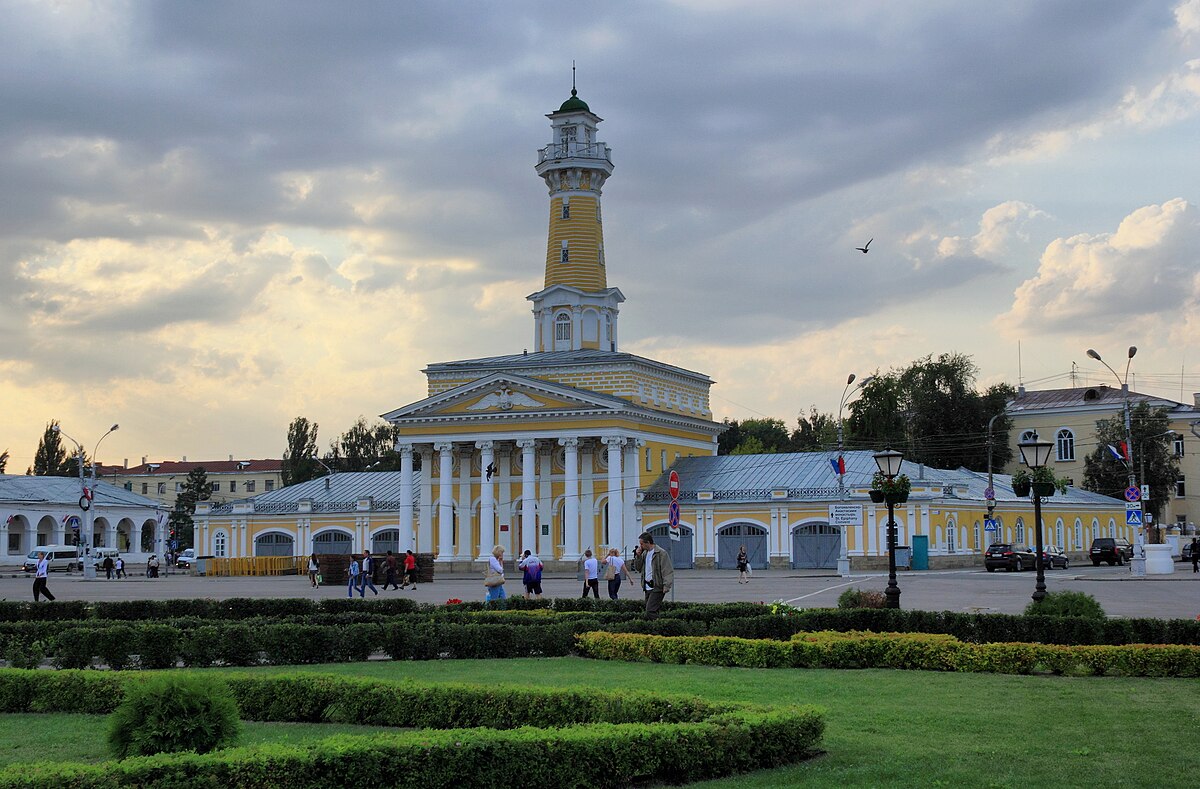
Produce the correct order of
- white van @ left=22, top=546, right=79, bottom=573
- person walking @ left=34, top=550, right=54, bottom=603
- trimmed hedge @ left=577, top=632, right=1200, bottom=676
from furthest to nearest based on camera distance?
white van @ left=22, top=546, right=79, bottom=573
person walking @ left=34, top=550, right=54, bottom=603
trimmed hedge @ left=577, top=632, right=1200, bottom=676

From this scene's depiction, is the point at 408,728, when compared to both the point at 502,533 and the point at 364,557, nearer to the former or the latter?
the point at 364,557

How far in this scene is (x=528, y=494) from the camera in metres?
67.2

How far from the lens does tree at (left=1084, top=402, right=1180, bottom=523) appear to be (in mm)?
87312

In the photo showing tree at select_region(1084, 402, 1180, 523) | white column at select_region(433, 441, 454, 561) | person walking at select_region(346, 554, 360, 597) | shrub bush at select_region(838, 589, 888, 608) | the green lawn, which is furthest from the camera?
tree at select_region(1084, 402, 1180, 523)

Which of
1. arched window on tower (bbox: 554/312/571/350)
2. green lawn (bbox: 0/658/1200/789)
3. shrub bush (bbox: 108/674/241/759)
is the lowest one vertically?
green lawn (bbox: 0/658/1200/789)

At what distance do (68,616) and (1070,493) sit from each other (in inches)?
2597

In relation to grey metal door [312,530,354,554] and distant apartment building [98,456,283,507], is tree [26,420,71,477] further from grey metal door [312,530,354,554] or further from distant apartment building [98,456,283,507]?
grey metal door [312,530,354,554]

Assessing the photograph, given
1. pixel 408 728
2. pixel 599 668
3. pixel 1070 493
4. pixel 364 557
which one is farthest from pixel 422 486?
pixel 408 728

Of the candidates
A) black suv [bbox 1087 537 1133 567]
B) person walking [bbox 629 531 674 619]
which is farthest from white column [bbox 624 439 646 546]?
person walking [bbox 629 531 674 619]

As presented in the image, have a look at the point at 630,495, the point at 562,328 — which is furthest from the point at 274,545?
the point at 630,495

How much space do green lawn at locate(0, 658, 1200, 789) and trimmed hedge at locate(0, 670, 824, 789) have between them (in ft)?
1.14

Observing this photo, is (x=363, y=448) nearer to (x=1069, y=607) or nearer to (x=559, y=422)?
(x=559, y=422)

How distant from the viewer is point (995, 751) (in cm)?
1170

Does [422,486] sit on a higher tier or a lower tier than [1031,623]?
higher
